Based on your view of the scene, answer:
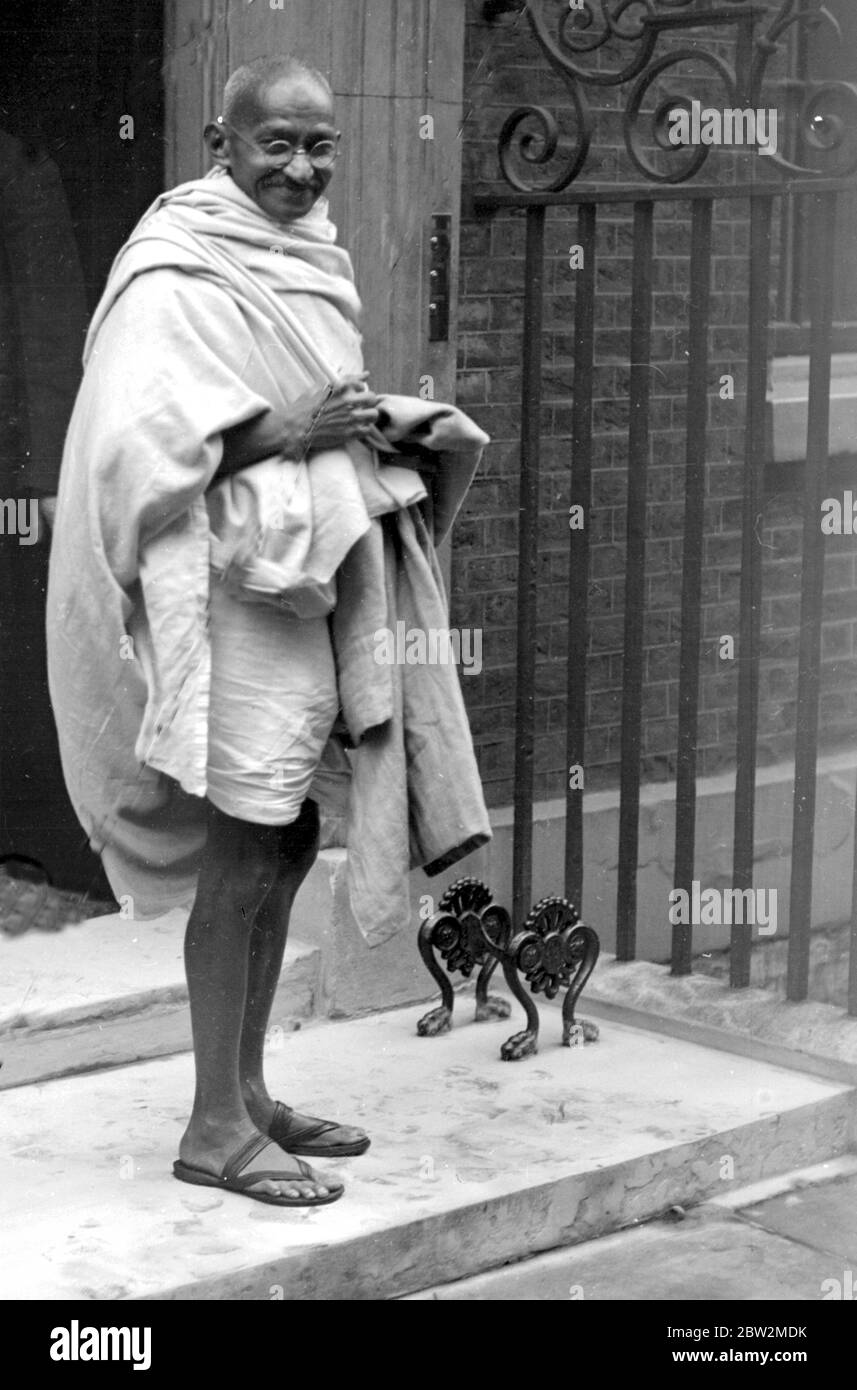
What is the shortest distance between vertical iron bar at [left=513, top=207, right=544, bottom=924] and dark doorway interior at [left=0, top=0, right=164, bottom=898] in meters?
0.97

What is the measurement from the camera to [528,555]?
5.25 m

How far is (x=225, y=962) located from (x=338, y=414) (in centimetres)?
104

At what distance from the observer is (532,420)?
5211 mm

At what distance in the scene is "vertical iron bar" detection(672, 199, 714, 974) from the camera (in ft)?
15.7

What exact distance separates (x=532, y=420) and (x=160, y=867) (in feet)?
5.84

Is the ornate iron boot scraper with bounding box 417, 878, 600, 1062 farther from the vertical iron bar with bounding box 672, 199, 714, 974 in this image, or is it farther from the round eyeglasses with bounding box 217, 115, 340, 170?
Result: the round eyeglasses with bounding box 217, 115, 340, 170

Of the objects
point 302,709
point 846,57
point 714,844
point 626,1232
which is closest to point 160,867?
point 302,709

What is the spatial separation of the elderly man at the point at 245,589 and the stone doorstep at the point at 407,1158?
0.54 feet

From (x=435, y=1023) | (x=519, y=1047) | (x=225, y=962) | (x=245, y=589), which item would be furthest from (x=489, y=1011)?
(x=245, y=589)

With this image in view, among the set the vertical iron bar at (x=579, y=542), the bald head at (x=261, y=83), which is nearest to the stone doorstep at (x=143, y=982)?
the vertical iron bar at (x=579, y=542)

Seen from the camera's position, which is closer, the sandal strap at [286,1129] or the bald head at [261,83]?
the bald head at [261,83]

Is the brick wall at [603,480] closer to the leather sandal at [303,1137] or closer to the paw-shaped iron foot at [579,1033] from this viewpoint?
the paw-shaped iron foot at [579,1033]

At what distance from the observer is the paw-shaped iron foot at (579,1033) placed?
494 cm

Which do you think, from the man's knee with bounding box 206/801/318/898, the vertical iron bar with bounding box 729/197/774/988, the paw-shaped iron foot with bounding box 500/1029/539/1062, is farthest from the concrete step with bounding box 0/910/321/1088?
the vertical iron bar with bounding box 729/197/774/988
